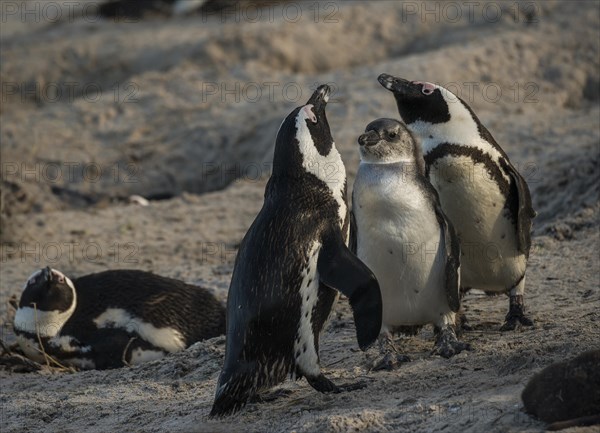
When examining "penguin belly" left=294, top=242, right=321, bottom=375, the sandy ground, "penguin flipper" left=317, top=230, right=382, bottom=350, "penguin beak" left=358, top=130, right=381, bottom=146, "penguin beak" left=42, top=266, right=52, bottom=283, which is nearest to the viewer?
"penguin flipper" left=317, top=230, right=382, bottom=350

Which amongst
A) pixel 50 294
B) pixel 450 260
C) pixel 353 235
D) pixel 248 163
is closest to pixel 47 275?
pixel 50 294

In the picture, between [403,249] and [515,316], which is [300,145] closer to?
[403,249]

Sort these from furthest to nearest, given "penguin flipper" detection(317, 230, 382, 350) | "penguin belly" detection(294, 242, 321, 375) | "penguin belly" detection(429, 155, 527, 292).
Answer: "penguin belly" detection(429, 155, 527, 292) < "penguin belly" detection(294, 242, 321, 375) < "penguin flipper" detection(317, 230, 382, 350)

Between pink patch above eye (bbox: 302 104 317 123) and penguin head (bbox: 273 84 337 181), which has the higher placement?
pink patch above eye (bbox: 302 104 317 123)

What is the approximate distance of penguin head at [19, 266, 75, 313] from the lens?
7.02 metres

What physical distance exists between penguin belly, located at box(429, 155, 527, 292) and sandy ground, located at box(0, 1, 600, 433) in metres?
0.29

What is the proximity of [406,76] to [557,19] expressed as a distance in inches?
90.1

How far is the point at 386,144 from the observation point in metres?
5.50

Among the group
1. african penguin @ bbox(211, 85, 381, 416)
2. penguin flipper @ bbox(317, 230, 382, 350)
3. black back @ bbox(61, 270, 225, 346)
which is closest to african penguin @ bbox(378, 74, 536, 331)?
african penguin @ bbox(211, 85, 381, 416)

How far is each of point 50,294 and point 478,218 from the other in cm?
251

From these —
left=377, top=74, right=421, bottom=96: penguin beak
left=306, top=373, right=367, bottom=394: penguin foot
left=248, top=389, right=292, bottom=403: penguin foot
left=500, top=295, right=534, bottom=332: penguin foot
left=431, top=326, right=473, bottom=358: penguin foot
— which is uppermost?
left=377, top=74, right=421, bottom=96: penguin beak

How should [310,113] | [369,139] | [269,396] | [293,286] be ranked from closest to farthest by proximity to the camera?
[293,286]
[269,396]
[310,113]
[369,139]

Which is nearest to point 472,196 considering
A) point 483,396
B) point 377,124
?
point 377,124

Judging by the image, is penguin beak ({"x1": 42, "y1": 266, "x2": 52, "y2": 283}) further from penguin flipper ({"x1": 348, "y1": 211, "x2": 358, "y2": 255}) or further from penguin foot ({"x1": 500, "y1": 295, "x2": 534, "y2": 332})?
penguin foot ({"x1": 500, "y1": 295, "x2": 534, "y2": 332})
